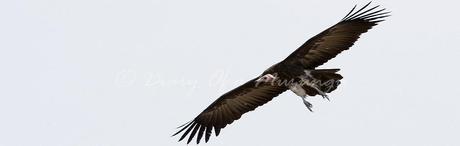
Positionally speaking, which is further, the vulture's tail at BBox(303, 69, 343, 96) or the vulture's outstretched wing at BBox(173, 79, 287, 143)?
the vulture's outstretched wing at BBox(173, 79, 287, 143)

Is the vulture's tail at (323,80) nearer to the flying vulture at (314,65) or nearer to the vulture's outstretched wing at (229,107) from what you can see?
the flying vulture at (314,65)

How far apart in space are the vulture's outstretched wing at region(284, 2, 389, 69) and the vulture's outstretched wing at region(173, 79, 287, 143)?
1.68 metres

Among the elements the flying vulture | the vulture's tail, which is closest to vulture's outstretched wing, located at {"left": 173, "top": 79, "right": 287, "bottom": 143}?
the flying vulture

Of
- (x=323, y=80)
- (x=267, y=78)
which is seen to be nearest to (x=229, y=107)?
(x=267, y=78)

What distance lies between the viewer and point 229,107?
23.7 meters

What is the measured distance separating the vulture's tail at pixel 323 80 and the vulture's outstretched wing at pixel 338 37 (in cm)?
59

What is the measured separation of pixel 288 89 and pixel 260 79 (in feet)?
2.43

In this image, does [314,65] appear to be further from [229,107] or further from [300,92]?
[229,107]

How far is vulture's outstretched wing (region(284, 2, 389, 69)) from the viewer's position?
2136cm

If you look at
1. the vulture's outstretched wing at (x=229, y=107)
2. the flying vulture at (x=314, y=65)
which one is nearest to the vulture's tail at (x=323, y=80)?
the flying vulture at (x=314, y=65)

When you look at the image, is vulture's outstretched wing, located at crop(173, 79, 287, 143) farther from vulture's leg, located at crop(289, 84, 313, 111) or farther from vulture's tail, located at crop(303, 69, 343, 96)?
vulture's tail, located at crop(303, 69, 343, 96)

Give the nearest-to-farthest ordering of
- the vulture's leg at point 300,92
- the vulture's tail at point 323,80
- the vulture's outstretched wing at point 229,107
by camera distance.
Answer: the vulture's tail at point 323,80, the vulture's leg at point 300,92, the vulture's outstretched wing at point 229,107

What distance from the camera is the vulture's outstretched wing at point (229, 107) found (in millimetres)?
23266

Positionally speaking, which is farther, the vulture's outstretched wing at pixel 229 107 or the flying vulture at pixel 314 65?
the vulture's outstretched wing at pixel 229 107
